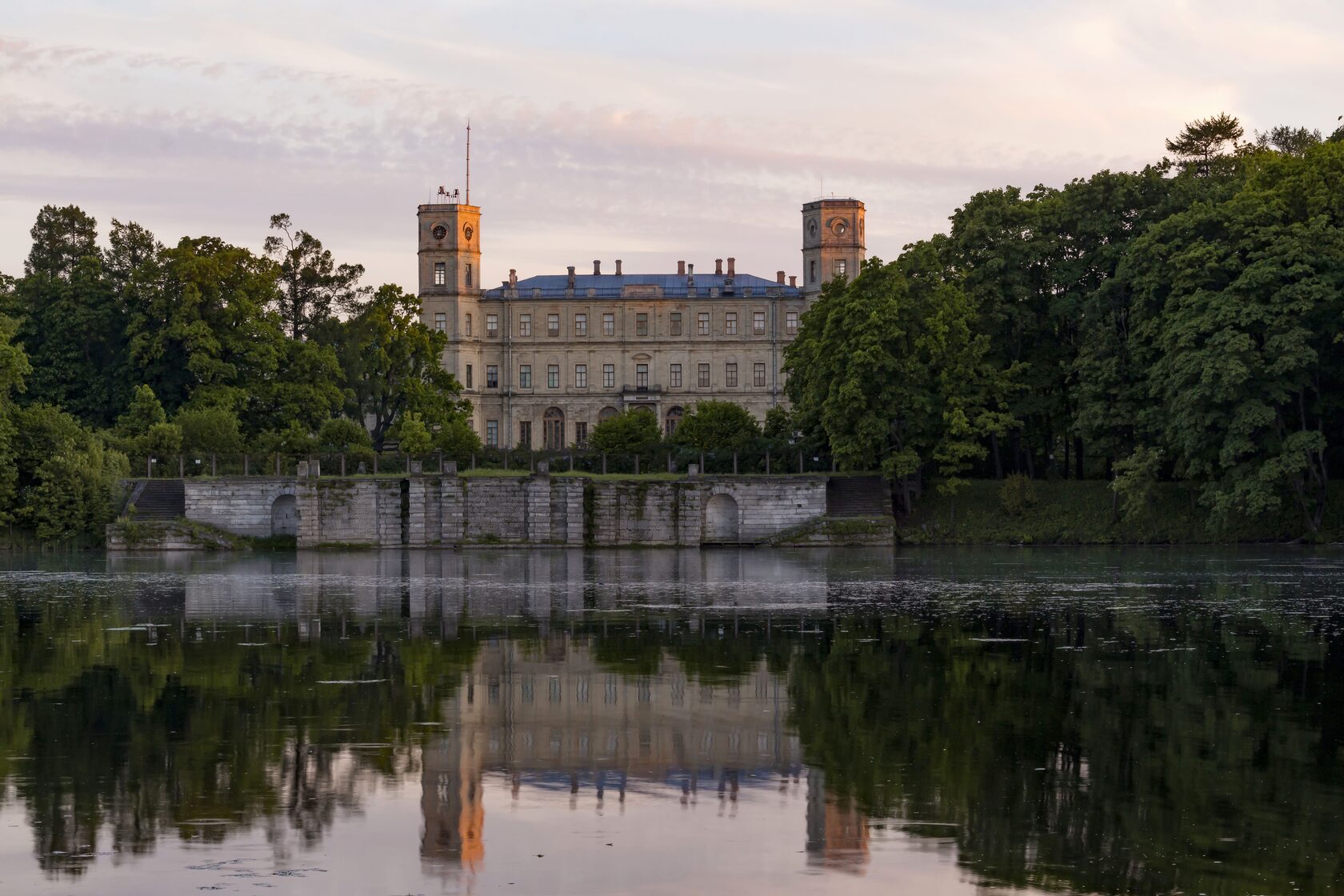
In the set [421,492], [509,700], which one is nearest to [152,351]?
[421,492]

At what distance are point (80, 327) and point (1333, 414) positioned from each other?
1842 inches

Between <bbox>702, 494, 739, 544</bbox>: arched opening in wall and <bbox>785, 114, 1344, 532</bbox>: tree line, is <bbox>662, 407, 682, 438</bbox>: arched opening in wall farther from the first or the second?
<bbox>702, 494, 739, 544</bbox>: arched opening in wall

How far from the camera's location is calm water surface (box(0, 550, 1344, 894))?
10.6 m

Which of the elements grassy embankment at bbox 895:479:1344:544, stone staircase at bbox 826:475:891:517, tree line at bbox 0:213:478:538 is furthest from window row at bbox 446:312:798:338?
grassy embankment at bbox 895:479:1344:544

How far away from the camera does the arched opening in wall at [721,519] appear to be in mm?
57781

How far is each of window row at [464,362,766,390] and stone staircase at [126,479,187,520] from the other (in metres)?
39.2

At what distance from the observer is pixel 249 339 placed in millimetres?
68688

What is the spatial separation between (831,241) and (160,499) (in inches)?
1838

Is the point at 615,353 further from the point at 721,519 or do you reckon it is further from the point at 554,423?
the point at 721,519

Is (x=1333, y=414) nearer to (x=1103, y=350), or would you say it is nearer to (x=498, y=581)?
(x=1103, y=350)

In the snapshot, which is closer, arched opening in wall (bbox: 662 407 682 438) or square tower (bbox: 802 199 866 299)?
square tower (bbox: 802 199 866 299)

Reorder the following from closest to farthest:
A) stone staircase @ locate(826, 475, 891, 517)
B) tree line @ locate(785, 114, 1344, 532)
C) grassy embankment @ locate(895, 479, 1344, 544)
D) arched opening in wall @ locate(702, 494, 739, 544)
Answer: tree line @ locate(785, 114, 1344, 532), grassy embankment @ locate(895, 479, 1344, 544), stone staircase @ locate(826, 475, 891, 517), arched opening in wall @ locate(702, 494, 739, 544)

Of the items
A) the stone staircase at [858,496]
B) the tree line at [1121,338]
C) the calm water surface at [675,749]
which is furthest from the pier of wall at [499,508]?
the calm water surface at [675,749]

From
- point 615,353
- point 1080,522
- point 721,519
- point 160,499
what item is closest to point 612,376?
point 615,353
